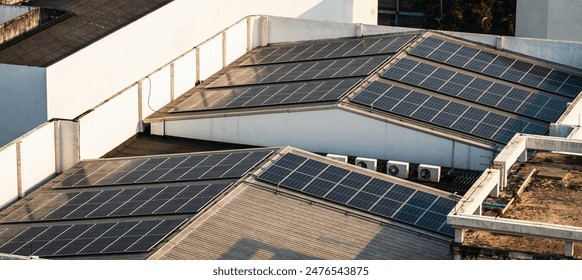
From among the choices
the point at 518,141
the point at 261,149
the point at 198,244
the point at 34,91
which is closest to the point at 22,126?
the point at 34,91

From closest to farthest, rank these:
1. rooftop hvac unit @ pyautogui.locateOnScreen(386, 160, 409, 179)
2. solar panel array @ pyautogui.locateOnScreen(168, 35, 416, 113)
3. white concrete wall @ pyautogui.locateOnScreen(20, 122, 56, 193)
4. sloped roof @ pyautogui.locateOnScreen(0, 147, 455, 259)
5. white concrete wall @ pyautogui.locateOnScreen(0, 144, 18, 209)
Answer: sloped roof @ pyautogui.locateOnScreen(0, 147, 455, 259)
white concrete wall @ pyautogui.locateOnScreen(0, 144, 18, 209)
white concrete wall @ pyautogui.locateOnScreen(20, 122, 56, 193)
rooftop hvac unit @ pyautogui.locateOnScreen(386, 160, 409, 179)
solar panel array @ pyautogui.locateOnScreen(168, 35, 416, 113)

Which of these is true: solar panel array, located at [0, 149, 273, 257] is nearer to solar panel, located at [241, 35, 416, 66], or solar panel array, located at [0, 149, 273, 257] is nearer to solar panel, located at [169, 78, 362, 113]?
solar panel, located at [169, 78, 362, 113]

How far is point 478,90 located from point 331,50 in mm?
9001

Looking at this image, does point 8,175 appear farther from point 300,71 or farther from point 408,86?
point 408,86

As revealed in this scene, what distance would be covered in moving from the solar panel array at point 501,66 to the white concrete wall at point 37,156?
18085 millimetres

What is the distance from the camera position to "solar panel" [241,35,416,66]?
71.8 m

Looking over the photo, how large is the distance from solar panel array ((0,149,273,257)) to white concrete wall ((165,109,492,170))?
559cm

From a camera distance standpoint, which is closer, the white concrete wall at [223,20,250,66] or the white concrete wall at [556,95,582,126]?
the white concrete wall at [556,95,582,126]

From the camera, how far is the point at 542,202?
2047 inches

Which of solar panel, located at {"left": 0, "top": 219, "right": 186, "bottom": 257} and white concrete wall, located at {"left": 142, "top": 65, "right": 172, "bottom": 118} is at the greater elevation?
white concrete wall, located at {"left": 142, "top": 65, "right": 172, "bottom": 118}

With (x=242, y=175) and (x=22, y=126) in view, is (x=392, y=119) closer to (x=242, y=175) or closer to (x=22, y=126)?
(x=242, y=175)

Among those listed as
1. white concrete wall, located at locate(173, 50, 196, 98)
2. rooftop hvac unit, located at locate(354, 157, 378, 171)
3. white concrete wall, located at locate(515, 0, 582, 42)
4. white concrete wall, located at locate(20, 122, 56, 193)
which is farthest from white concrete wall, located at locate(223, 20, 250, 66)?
white concrete wall, located at locate(515, 0, 582, 42)

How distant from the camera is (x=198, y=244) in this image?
50.7 metres

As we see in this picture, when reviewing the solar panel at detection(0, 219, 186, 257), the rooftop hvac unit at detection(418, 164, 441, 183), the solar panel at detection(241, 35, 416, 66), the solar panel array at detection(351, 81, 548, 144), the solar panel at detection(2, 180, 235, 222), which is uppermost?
the solar panel at detection(241, 35, 416, 66)
